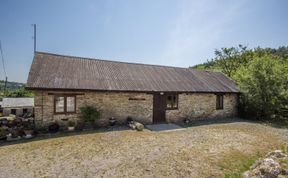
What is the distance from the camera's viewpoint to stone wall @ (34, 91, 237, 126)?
33.1 feet

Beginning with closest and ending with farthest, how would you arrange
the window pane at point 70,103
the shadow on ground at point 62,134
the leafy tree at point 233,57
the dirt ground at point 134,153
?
1. the dirt ground at point 134,153
2. the shadow on ground at point 62,134
3. the window pane at point 70,103
4. the leafy tree at point 233,57

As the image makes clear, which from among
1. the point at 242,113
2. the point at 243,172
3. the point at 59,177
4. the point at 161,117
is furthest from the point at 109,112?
the point at 242,113

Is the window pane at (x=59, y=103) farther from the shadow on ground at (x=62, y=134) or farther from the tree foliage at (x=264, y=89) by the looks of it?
the tree foliage at (x=264, y=89)

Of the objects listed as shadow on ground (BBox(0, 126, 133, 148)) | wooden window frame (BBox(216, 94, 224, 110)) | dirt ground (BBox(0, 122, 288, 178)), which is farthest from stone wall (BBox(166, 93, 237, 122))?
shadow on ground (BBox(0, 126, 133, 148))

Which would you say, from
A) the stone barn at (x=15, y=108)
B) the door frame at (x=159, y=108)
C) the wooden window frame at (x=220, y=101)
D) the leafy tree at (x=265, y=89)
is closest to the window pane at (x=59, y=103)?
the door frame at (x=159, y=108)

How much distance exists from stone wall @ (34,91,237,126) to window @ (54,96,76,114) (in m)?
0.21

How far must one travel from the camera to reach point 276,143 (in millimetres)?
8969

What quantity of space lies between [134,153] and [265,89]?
13.7 metres

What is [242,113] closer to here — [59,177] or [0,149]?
[59,177]

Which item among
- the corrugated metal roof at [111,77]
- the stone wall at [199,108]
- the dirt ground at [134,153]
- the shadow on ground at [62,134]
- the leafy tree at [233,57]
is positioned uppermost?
the leafy tree at [233,57]

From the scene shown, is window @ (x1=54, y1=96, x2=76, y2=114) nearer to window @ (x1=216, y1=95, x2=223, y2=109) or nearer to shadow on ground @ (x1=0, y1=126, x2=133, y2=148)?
shadow on ground @ (x1=0, y1=126, x2=133, y2=148)

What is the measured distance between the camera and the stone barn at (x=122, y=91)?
1038cm

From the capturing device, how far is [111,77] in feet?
42.9

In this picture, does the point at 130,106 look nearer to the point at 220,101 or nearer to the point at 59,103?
the point at 59,103
